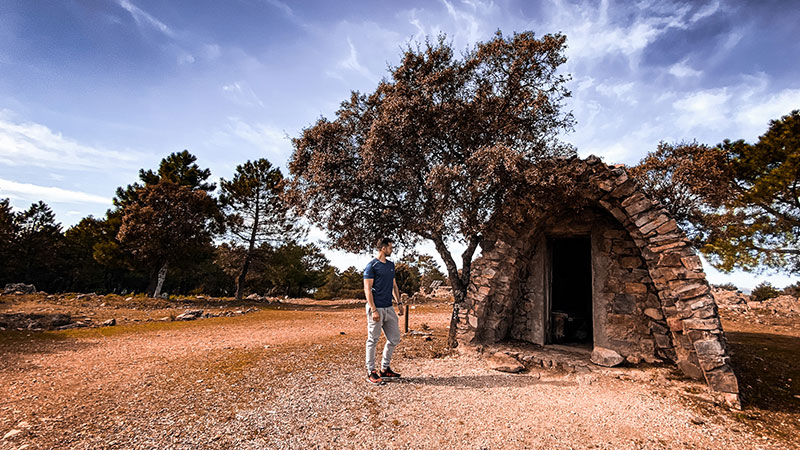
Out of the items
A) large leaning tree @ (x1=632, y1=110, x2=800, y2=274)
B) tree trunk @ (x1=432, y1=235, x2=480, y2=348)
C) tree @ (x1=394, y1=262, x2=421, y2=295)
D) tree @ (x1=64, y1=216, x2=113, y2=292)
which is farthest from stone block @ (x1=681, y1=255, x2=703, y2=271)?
tree @ (x1=64, y1=216, x2=113, y2=292)

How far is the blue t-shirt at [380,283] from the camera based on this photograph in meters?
5.64

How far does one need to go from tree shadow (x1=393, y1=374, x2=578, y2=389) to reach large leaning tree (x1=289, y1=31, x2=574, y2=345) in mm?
2584

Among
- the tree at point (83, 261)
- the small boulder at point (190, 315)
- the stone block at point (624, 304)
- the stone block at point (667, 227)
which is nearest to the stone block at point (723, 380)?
the stone block at point (624, 304)

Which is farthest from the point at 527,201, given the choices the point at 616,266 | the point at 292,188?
the point at 292,188

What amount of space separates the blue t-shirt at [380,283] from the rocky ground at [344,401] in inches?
53.9

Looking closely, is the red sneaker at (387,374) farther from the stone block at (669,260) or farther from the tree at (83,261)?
the tree at (83,261)

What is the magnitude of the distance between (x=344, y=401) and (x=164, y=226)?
20.8 metres

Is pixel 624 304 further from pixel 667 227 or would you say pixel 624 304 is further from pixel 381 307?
pixel 381 307

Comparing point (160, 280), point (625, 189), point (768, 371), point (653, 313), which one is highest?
point (625, 189)

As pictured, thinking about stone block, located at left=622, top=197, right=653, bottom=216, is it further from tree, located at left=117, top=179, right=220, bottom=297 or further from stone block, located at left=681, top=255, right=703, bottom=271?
tree, located at left=117, top=179, right=220, bottom=297

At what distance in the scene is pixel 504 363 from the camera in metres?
6.91

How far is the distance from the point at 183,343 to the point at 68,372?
271cm

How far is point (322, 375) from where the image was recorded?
6.03 meters

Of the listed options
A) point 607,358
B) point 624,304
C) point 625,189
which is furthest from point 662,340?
point 625,189
